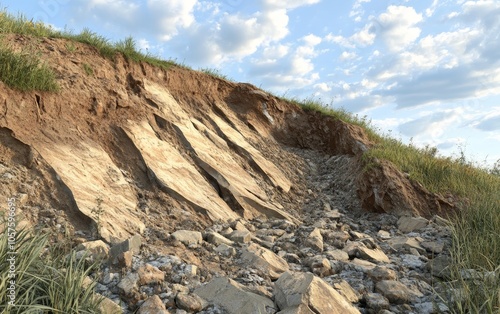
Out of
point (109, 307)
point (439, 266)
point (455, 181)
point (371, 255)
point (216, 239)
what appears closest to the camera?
point (109, 307)

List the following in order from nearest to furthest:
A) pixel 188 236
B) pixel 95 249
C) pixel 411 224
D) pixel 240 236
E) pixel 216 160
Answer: pixel 95 249 < pixel 188 236 < pixel 240 236 < pixel 411 224 < pixel 216 160

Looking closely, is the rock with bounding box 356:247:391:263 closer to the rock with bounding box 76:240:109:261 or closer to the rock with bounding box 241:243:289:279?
the rock with bounding box 241:243:289:279

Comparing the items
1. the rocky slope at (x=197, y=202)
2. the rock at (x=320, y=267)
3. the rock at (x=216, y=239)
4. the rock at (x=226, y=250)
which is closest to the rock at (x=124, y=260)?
the rocky slope at (x=197, y=202)

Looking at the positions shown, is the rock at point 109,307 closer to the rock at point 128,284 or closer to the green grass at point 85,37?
the rock at point 128,284

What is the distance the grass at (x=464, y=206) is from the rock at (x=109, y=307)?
2.94 meters

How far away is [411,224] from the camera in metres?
7.82

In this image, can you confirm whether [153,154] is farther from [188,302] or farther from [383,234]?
[383,234]

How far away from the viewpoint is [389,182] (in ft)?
28.2

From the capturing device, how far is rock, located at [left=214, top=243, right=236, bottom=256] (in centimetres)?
514

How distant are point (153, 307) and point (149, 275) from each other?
0.47 m

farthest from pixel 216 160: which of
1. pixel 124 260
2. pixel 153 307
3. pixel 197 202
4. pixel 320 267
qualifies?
pixel 153 307

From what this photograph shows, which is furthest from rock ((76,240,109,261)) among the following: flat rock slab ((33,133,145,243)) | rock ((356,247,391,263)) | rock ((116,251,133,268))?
rock ((356,247,391,263))

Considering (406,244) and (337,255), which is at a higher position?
(406,244)

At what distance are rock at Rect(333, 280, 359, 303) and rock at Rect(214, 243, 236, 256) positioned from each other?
1242 millimetres
